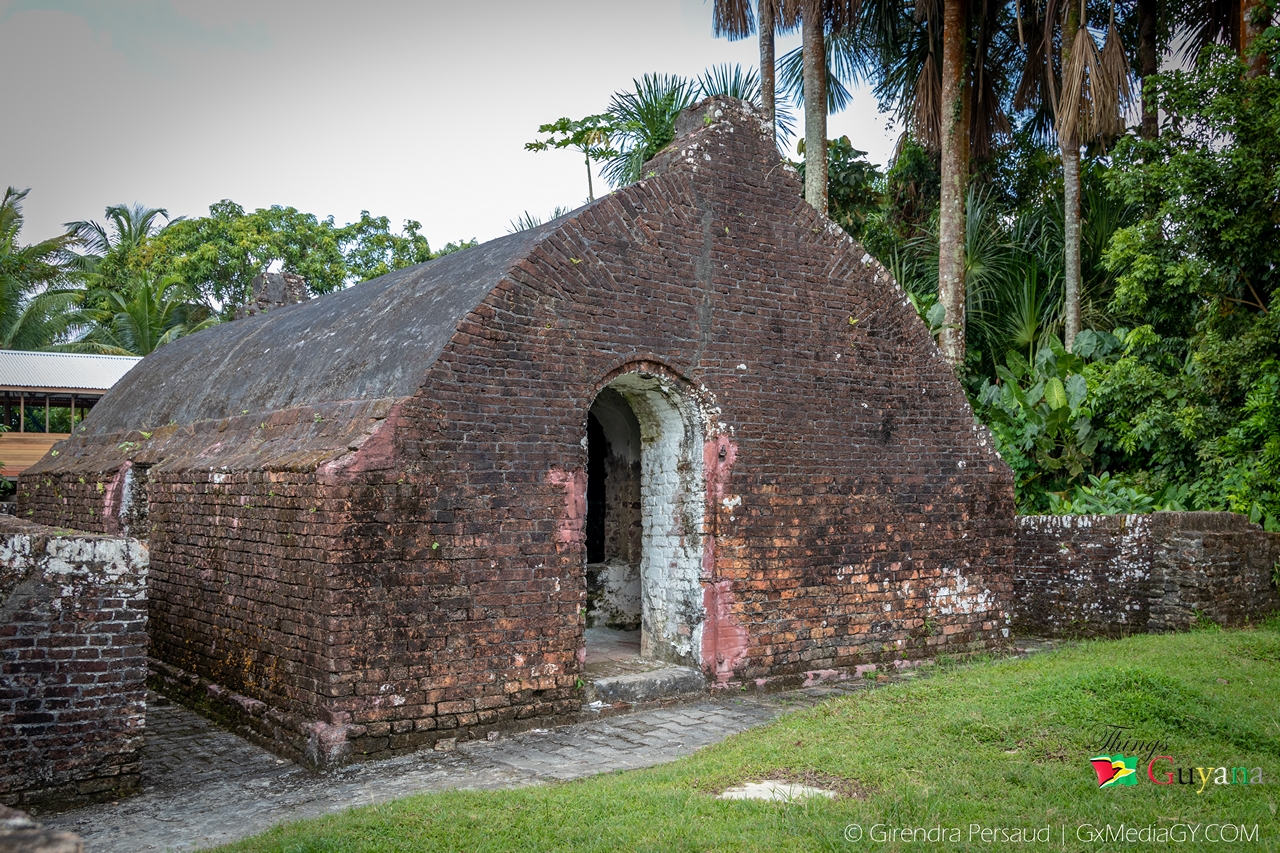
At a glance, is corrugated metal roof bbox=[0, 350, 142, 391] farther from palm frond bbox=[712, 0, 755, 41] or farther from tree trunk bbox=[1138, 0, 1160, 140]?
tree trunk bbox=[1138, 0, 1160, 140]

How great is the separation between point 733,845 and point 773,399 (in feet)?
15.6

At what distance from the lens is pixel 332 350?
829 cm

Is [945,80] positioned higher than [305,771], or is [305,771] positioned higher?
[945,80]

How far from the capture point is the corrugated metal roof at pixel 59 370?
22031 millimetres

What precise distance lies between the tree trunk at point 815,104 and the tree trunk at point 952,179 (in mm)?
1878

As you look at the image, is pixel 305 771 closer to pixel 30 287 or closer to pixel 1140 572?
pixel 1140 572

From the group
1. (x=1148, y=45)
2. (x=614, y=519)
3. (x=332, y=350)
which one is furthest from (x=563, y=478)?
(x=1148, y=45)

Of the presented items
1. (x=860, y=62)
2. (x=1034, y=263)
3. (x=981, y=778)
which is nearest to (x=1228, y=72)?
(x=1034, y=263)

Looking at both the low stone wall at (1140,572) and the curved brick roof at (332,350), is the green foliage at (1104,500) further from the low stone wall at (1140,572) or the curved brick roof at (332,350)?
the curved brick roof at (332,350)

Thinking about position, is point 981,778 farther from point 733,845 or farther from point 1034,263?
point 1034,263

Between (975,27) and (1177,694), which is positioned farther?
(975,27)

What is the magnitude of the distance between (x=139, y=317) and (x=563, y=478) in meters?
26.5

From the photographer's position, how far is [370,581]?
20.8 ft

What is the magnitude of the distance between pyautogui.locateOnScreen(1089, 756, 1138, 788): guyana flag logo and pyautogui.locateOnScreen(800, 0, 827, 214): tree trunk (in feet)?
36.5
